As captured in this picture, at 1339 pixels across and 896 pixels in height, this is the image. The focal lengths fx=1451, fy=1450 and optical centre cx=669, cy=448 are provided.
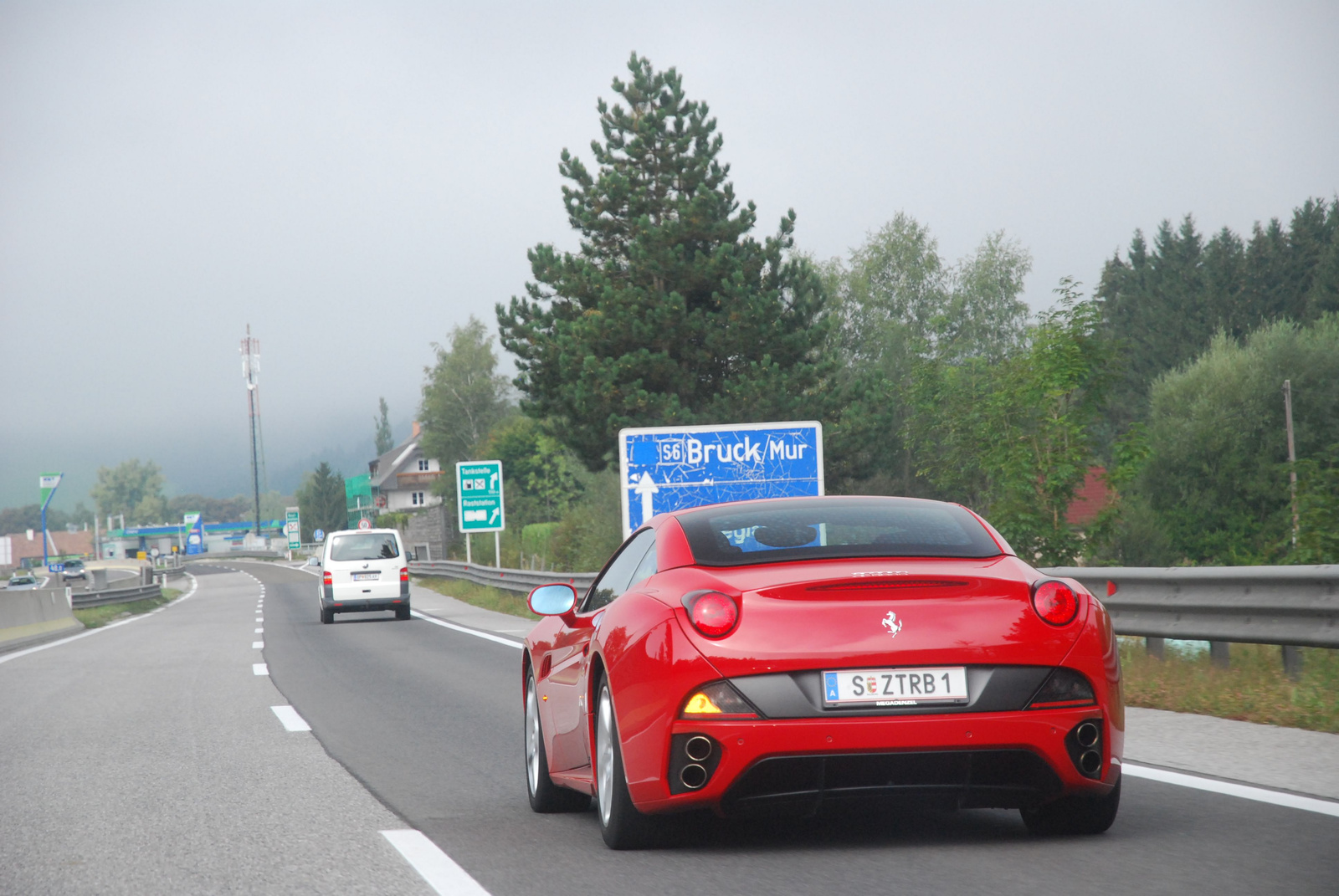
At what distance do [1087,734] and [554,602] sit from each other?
231 centimetres

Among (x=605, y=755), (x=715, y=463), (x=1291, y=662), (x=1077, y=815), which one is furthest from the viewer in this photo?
(x=715, y=463)

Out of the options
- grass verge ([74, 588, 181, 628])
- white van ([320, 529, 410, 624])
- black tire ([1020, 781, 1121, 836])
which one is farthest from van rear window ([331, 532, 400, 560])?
black tire ([1020, 781, 1121, 836])

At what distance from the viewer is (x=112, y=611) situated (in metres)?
35.9

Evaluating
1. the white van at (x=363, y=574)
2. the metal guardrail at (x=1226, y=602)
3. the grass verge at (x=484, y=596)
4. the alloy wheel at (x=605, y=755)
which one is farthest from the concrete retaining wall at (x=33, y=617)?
the alloy wheel at (x=605, y=755)

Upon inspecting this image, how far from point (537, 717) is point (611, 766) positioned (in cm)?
138

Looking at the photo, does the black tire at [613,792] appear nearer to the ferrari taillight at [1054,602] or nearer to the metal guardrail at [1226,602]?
the ferrari taillight at [1054,602]

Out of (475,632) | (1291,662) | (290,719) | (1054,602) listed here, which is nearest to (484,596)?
(475,632)

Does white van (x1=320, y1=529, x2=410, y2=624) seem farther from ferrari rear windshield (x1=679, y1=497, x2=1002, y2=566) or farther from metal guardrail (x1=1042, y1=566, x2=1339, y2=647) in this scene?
ferrari rear windshield (x1=679, y1=497, x2=1002, y2=566)

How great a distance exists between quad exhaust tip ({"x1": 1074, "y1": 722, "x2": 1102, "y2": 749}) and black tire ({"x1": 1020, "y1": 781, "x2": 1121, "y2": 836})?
34cm

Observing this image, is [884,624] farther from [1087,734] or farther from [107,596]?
[107,596]

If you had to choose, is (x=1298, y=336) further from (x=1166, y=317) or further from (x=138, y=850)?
(x=138, y=850)

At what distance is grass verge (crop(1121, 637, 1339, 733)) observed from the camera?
7.79 meters

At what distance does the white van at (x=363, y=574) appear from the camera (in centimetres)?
2641

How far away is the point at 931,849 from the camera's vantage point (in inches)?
194
